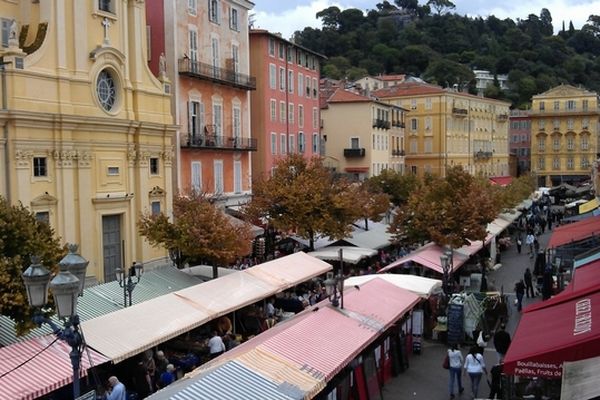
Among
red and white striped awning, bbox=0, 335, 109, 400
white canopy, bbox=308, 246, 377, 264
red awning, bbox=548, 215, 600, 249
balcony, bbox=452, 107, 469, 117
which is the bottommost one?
white canopy, bbox=308, 246, 377, 264

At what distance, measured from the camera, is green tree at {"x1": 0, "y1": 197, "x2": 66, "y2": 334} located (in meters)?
14.8

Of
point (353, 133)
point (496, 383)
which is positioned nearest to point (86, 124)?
point (496, 383)

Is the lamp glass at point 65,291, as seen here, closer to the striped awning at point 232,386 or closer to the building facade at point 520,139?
the striped awning at point 232,386

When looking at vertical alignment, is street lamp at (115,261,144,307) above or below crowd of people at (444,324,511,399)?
above

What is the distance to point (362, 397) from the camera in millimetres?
16281

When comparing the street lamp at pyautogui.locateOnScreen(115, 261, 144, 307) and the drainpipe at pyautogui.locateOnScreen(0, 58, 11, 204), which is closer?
the street lamp at pyautogui.locateOnScreen(115, 261, 144, 307)

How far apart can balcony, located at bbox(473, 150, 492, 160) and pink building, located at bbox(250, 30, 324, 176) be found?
133 ft

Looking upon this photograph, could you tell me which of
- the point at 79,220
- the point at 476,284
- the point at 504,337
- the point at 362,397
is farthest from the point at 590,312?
the point at 79,220

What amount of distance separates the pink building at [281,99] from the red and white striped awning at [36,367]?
1072 inches

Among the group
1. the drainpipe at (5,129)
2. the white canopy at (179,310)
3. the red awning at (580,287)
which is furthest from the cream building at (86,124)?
the red awning at (580,287)

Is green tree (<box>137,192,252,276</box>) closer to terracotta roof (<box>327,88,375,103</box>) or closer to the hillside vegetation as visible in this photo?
terracotta roof (<box>327,88,375,103</box>)

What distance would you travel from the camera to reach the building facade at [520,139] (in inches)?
4390

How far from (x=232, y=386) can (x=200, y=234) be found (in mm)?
13892

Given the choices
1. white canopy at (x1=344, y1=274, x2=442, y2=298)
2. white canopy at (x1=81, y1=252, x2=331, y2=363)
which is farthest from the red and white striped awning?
white canopy at (x1=344, y1=274, x2=442, y2=298)
